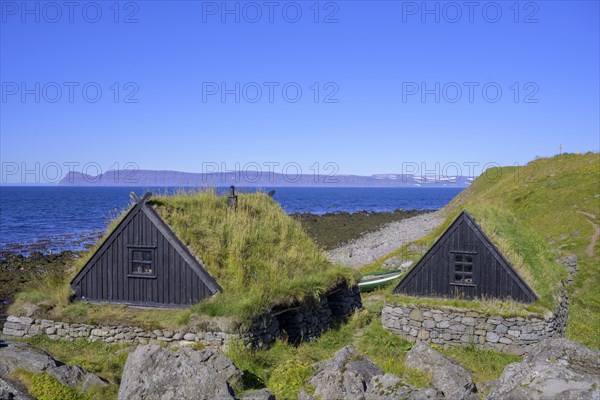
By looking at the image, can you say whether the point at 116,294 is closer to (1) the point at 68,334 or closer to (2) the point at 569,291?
(1) the point at 68,334

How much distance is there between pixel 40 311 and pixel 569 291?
25.4 metres

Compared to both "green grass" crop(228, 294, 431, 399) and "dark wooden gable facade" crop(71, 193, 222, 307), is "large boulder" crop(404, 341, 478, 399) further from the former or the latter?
"dark wooden gable facade" crop(71, 193, 222, 307)

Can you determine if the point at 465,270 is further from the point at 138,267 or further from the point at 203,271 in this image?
the point at 138,267

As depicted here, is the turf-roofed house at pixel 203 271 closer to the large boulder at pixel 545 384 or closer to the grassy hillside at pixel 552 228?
the grassy hillside at pixel 552 228

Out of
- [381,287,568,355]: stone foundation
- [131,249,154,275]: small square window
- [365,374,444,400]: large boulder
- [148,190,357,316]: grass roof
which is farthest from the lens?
[381,287,568,355]: stone foundation

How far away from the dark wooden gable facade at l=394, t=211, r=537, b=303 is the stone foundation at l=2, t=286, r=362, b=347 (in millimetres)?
4296

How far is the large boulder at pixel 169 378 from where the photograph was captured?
9198mm

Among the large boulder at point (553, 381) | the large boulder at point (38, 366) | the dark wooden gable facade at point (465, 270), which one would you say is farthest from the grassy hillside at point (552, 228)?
the large boulder at point (38, 366)

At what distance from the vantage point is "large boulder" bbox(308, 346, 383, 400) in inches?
379

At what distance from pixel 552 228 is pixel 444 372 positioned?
30733mm

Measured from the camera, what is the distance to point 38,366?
10.3 meters

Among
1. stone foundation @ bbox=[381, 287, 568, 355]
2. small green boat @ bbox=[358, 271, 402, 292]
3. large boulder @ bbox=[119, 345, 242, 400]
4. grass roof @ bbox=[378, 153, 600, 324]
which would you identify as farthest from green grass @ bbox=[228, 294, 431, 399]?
grass roof @ bbox=[378, 153, 600, 324]

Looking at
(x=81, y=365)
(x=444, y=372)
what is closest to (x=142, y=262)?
(x=81, y=365)

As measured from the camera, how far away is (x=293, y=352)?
16969 mm
